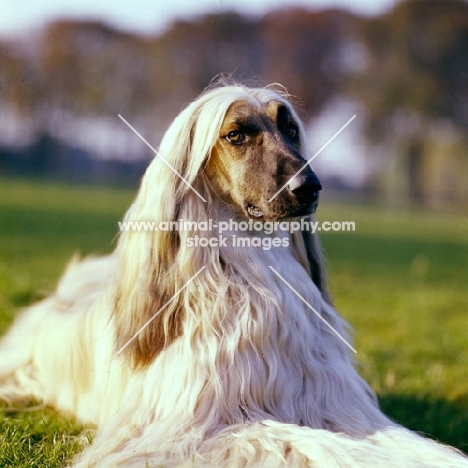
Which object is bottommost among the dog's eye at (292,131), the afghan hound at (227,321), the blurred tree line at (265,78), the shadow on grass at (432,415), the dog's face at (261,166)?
the shadow on grass at (432,415)

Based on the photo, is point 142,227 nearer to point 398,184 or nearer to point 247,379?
point 247,379

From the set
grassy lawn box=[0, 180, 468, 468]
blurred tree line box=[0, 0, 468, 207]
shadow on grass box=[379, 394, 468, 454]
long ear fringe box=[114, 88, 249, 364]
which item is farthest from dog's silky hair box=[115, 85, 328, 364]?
blurred tree line box=[0, 0, 468, 207]

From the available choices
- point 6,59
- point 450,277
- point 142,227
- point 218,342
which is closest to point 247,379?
point 218,342

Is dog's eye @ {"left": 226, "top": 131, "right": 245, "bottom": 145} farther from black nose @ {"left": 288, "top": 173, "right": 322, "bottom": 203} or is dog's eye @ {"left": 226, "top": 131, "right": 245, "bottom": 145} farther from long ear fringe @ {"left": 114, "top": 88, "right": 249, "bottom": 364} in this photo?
black nose @ {"left": 288, "top": 173, "right": 322, "bottom": 203}

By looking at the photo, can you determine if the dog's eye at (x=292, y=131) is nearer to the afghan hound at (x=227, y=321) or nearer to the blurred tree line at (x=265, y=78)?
the afghan hound at (x=227, y=321)

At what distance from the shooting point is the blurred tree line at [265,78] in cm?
2659

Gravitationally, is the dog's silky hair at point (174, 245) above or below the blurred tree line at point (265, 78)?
below

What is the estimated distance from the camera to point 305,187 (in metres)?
2.67

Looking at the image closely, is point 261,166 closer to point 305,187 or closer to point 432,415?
point 305,187

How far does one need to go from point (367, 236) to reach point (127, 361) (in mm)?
10854

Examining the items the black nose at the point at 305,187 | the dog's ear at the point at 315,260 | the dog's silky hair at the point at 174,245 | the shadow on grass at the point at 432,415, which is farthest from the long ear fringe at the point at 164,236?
the shadow on grass at the point at 432,415

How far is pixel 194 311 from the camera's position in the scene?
9.05ft

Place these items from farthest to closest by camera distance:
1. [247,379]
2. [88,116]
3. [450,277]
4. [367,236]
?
[88,116], [367,236], [450,277], [247,379]

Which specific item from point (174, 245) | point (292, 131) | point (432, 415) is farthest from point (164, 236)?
point (432, 415)
